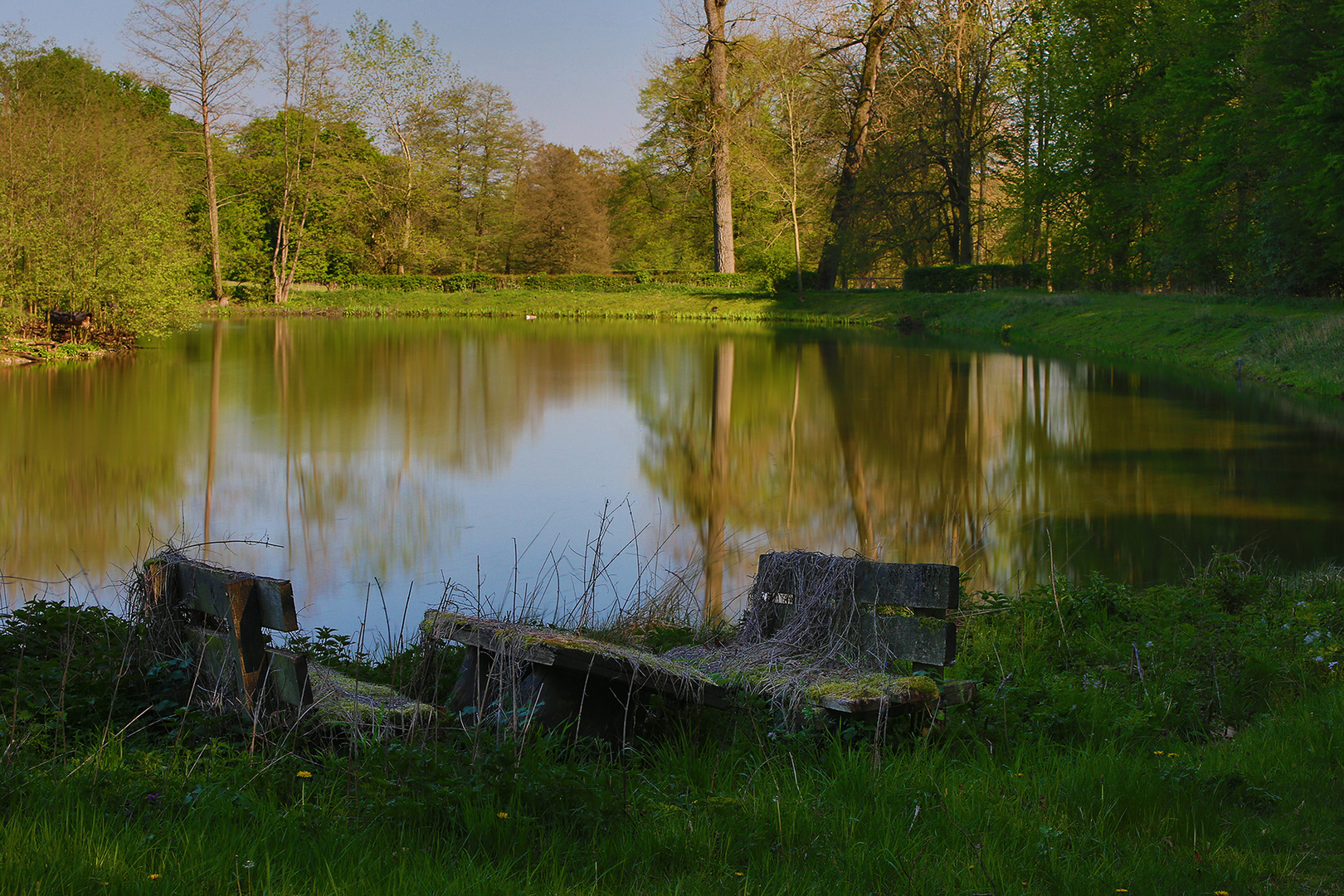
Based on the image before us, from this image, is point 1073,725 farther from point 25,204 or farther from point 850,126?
point 850,126

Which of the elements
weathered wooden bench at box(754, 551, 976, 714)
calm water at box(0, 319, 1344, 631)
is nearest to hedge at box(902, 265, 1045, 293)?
calm water at box(0, 319, 1344, 631)

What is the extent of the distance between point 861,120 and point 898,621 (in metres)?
42.1

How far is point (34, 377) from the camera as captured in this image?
18.2m

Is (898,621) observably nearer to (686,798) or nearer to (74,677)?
(686,798)

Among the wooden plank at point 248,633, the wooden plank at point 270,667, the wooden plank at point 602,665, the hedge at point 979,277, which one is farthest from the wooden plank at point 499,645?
the hedge at point 979,277

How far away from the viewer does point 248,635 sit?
12.6 ft

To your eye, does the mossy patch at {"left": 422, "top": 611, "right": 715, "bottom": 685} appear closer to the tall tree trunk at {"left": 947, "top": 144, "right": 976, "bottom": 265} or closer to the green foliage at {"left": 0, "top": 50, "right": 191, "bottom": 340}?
the green foliage at {"left": 0, "top": 50, "right": 191, "bottom": 340}

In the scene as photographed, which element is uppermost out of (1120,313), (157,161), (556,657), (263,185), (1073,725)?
(263,185)

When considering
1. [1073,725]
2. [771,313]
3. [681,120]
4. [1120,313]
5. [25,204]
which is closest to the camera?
[1073,725]

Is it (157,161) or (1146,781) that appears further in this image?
(157,161)

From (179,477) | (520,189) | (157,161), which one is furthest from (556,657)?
(520,189)

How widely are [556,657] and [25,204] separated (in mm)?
20845

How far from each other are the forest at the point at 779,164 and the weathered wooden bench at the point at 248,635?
61.8 feet

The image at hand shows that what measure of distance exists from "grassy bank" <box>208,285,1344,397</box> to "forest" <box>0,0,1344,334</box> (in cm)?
250
